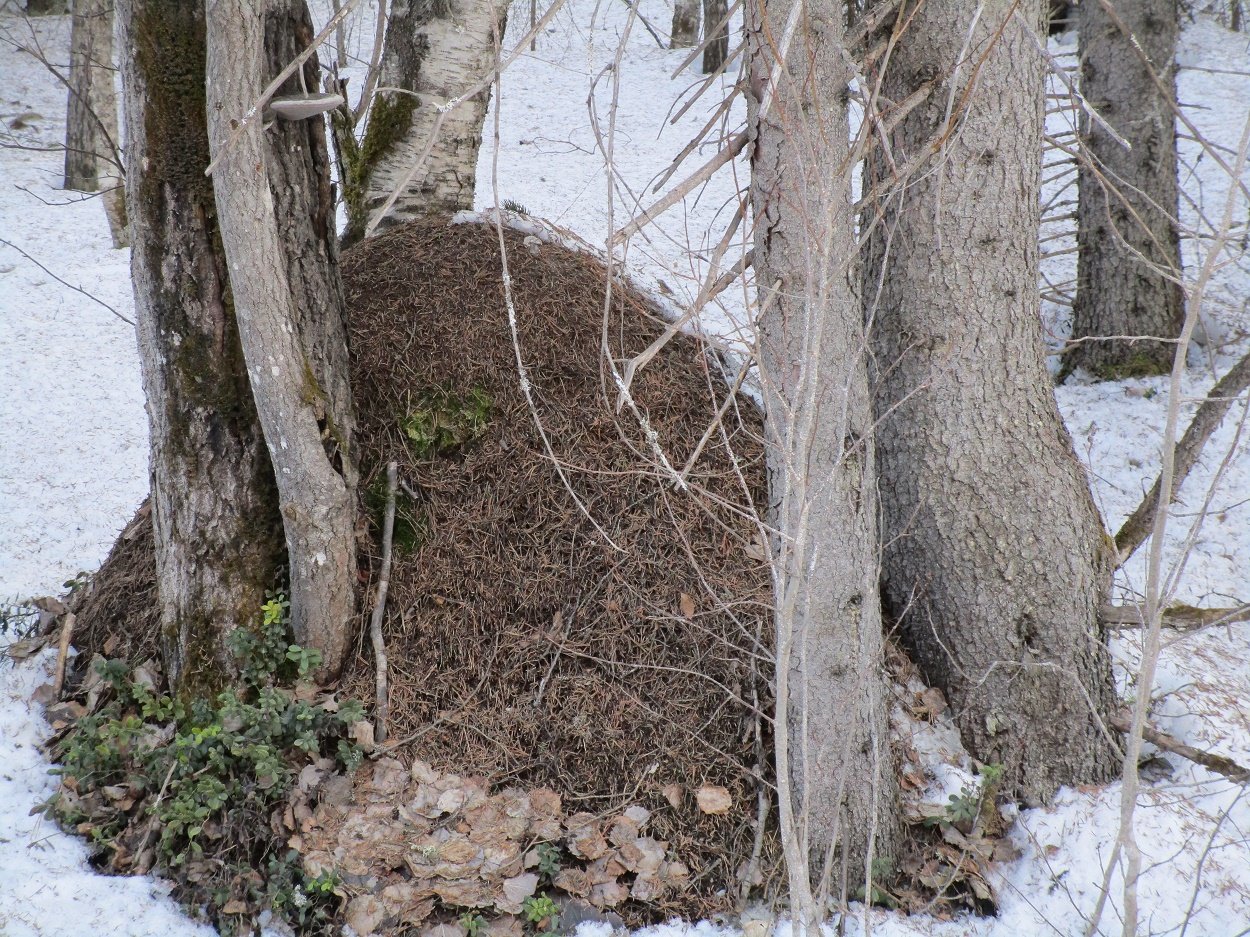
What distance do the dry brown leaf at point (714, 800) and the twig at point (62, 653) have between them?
2.59 metres

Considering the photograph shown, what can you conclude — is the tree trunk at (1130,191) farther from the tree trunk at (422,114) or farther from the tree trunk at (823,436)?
the tree trunk at (422,114)

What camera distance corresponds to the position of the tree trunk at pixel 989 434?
310cm

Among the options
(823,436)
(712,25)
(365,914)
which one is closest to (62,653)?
(365,914)

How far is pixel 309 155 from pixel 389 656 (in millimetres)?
1913

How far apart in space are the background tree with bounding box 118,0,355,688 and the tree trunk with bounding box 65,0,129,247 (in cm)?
574

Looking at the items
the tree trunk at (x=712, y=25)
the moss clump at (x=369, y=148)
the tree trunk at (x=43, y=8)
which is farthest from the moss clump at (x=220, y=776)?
the tree trunk at (x=43, y=8)

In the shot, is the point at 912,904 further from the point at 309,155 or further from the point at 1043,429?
the point at 309,155

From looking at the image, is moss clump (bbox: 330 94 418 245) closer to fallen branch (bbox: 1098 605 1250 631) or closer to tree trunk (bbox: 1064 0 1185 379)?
fallen branch (bbox: 1098 605 1250 631)

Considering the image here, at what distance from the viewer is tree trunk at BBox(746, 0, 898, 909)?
2.46m

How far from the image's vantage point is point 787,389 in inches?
102

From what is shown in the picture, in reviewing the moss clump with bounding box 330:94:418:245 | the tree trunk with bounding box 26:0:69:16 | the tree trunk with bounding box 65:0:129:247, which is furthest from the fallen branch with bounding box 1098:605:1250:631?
the tree trunk with bounding box 26:0:69:16

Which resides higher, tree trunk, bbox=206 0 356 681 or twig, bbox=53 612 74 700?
tree trunk, bbox=206 0 356 681

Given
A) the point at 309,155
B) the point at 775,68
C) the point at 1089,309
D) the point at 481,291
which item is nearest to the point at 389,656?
the point at 481,291

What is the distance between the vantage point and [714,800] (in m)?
2.98
